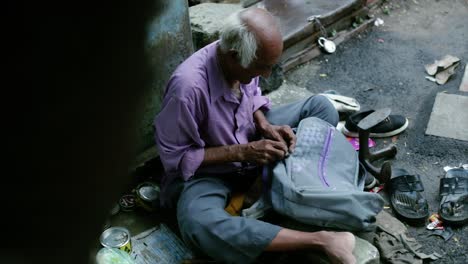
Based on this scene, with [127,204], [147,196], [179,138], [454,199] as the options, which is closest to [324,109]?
[454,199]

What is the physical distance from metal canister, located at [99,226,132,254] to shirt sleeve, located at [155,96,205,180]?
404 millimetres

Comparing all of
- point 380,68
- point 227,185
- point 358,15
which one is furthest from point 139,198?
point 358,15

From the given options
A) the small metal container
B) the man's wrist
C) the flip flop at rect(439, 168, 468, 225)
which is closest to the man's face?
the man's wrist

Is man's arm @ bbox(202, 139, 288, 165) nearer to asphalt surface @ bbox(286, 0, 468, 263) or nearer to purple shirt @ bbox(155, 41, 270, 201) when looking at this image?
purple shirt @ bbox(155, 41, 270, 201)

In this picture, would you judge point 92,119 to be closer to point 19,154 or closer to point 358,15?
point 19,154

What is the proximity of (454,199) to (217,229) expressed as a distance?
1364 millimetres

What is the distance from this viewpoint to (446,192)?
2.95 meters

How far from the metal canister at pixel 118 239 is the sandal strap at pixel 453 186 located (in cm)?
174

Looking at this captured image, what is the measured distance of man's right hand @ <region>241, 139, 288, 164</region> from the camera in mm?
2545

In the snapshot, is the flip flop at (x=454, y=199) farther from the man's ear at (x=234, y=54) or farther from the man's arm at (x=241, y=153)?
the man's ear at (x=234, y=54)

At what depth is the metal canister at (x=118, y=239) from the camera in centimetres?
257

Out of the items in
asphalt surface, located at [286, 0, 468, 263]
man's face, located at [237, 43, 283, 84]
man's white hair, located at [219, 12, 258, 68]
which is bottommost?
asphalt surface, located at [286, 0, 468, 263]

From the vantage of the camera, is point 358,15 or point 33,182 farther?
point 358,15

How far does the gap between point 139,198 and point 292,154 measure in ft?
2.95
